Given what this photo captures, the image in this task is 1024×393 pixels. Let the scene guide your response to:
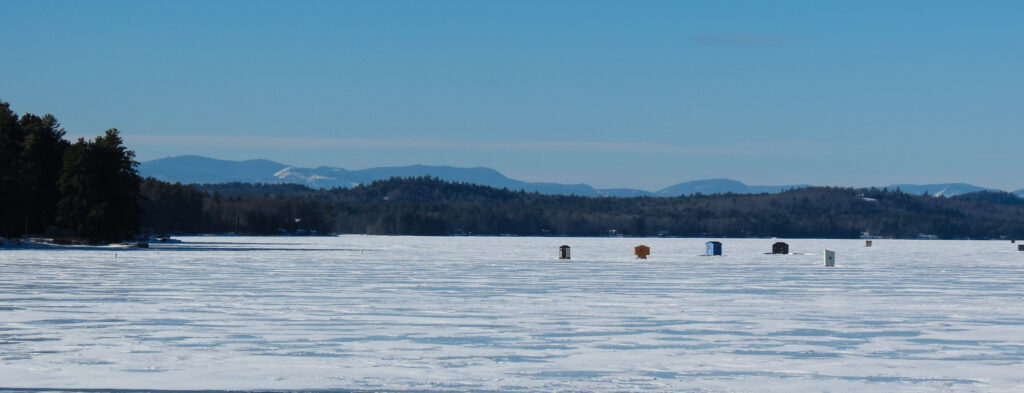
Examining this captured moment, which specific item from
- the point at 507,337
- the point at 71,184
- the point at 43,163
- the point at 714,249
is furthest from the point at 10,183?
the point at 507,337

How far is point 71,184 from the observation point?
308ft

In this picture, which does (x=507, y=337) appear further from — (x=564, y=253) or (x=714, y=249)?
(x=714, y=249)

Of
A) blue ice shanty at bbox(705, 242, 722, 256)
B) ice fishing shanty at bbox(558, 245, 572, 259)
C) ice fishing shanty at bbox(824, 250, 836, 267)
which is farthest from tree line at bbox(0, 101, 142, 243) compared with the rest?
ice fishing shanty at bbox(824, 250, 836, 267)

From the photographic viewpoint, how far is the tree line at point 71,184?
92.8m

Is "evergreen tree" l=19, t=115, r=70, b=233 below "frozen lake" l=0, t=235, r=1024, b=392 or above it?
above

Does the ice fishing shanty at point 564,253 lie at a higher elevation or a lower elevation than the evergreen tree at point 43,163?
lower

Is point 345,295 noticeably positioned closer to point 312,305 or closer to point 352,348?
point 312,305

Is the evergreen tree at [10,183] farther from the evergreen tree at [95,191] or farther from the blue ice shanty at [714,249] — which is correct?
the blue ice shanty at [714,249]

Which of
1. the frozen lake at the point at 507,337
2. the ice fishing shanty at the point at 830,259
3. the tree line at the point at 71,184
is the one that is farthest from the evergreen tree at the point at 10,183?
the ice fishing shanty at the point at 830,259

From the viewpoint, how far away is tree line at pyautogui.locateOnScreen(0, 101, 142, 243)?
304ft

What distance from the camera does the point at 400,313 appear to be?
952 inches

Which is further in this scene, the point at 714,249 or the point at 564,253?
the point at 714,249

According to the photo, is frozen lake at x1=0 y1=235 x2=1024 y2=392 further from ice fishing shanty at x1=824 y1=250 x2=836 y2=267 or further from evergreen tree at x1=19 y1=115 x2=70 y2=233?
evergreen tree at x1=19 y1=115 x2=70 y2=233

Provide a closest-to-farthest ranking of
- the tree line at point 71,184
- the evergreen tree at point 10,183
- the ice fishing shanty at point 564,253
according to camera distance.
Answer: the ice fishing shanty at point 564,253, the evergreen tree at point 10,183, the tree line at point 71,184
